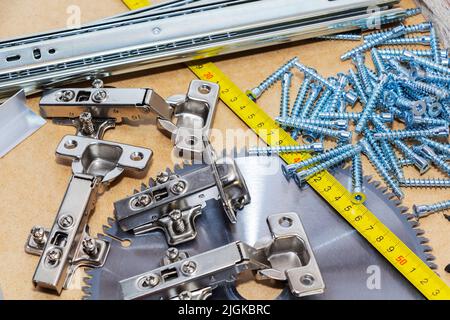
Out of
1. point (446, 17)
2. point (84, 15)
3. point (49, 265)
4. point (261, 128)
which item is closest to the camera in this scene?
point (49, 265)

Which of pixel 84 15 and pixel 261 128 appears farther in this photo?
pixel 84 15

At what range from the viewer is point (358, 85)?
1909mm

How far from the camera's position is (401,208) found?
1.70m

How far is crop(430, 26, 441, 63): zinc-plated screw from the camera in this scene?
1.95 meters

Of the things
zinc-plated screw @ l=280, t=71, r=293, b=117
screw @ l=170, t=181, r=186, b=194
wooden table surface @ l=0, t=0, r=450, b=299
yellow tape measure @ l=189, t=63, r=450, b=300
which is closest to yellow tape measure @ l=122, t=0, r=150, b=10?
wooden table surface @ l=0, t=0, r=450, b=299

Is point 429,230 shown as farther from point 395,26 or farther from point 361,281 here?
point 395,26

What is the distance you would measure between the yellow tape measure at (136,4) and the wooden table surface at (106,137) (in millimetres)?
33

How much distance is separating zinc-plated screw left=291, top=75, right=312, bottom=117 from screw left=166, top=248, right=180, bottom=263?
567 mm

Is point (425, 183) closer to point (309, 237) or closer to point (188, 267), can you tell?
point (309, 237)

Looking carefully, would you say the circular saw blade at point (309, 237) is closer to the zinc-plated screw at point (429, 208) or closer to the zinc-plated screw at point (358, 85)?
the zinc-plated screw at point (429, 208)

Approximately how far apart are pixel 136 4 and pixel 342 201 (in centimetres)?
98

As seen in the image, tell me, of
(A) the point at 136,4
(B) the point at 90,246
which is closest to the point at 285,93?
(A) the point at 136,4

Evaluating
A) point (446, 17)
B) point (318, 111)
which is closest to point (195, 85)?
point (318, 111)
